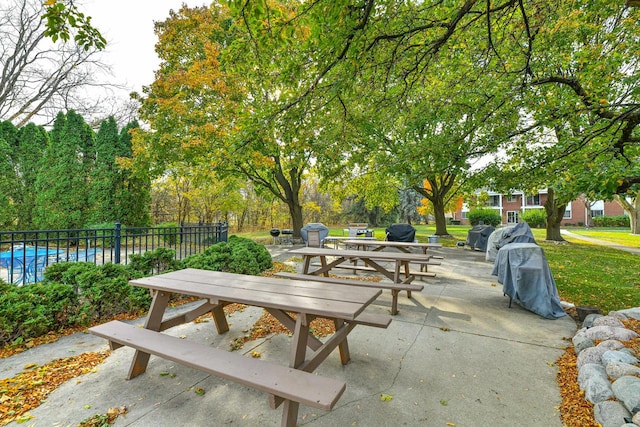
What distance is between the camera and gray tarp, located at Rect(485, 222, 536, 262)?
591cm

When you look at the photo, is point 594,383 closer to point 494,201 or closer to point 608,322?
point 608,322

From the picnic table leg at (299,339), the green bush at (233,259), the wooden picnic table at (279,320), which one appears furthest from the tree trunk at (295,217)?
the picnic table leg at (299,339)

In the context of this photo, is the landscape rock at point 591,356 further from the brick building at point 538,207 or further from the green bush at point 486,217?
the brick building at point 538,207

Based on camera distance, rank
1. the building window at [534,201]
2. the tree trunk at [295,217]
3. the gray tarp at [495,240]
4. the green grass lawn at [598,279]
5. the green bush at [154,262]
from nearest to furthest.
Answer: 1. the green bush at [154,262]
2. the green grass lawn at [598,279]
3. the gray tarp at [495,240]
4. the tree trunk at [295,217]
5. the building window at [534,201]

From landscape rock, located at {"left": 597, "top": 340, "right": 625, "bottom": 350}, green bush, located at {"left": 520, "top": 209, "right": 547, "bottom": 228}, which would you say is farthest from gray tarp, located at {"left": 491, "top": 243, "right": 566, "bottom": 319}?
green bush, located at {"left": 520, "top": 209, "right": 547, "bottom": 228}

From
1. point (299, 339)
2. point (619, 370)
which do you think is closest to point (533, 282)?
point (619, 370)

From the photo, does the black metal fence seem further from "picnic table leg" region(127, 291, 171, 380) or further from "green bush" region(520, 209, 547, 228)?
"green bush" region(520, 209, 547, 228)

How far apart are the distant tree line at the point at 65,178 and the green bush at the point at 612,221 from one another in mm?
47320

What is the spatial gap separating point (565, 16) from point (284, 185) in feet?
38.2

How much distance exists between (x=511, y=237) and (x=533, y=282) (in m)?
2.13

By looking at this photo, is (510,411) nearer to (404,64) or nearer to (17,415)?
(17,415)

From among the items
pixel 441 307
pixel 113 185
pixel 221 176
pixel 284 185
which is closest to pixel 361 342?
pixel 441 307

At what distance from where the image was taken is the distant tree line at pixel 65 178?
38.5 feet

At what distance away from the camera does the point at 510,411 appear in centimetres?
214
